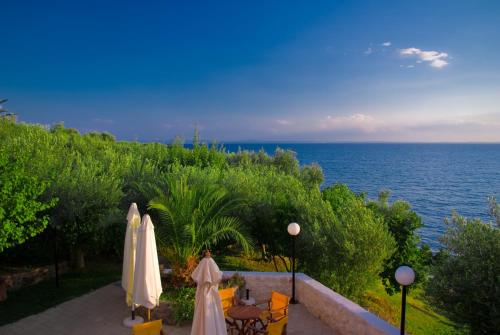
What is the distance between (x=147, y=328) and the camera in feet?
21.1

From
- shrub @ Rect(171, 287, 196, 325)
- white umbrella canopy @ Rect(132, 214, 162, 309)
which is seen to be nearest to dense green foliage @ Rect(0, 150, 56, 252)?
white umbrella canopy @ Rect(132, 214, 162, 309)

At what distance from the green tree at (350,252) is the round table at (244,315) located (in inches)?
190

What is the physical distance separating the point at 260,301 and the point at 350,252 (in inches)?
162

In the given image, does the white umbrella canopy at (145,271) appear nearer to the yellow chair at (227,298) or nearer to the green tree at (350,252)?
the yellow chair at (227,298)

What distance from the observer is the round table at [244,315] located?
729cm

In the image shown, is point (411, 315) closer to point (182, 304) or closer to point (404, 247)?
point (404, 247)

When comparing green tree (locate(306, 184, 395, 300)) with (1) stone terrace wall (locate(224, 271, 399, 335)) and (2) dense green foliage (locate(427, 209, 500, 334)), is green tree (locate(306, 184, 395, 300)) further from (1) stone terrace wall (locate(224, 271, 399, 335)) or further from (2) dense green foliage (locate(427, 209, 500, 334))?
(2) dense green foliage (locate(427, 209, 500, 334))

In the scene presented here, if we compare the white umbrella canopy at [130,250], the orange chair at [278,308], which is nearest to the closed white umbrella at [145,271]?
the white umbrella canopy at [130,250]

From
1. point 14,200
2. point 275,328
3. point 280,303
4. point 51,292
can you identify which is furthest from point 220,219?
point 51,292

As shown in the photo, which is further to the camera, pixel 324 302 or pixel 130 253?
pixel 130 253

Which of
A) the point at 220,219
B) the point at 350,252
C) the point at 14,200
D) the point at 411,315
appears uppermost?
the point at 14,200

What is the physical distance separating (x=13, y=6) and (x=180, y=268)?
18.9m

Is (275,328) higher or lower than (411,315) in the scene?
higher

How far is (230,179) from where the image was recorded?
1494 centimetres
